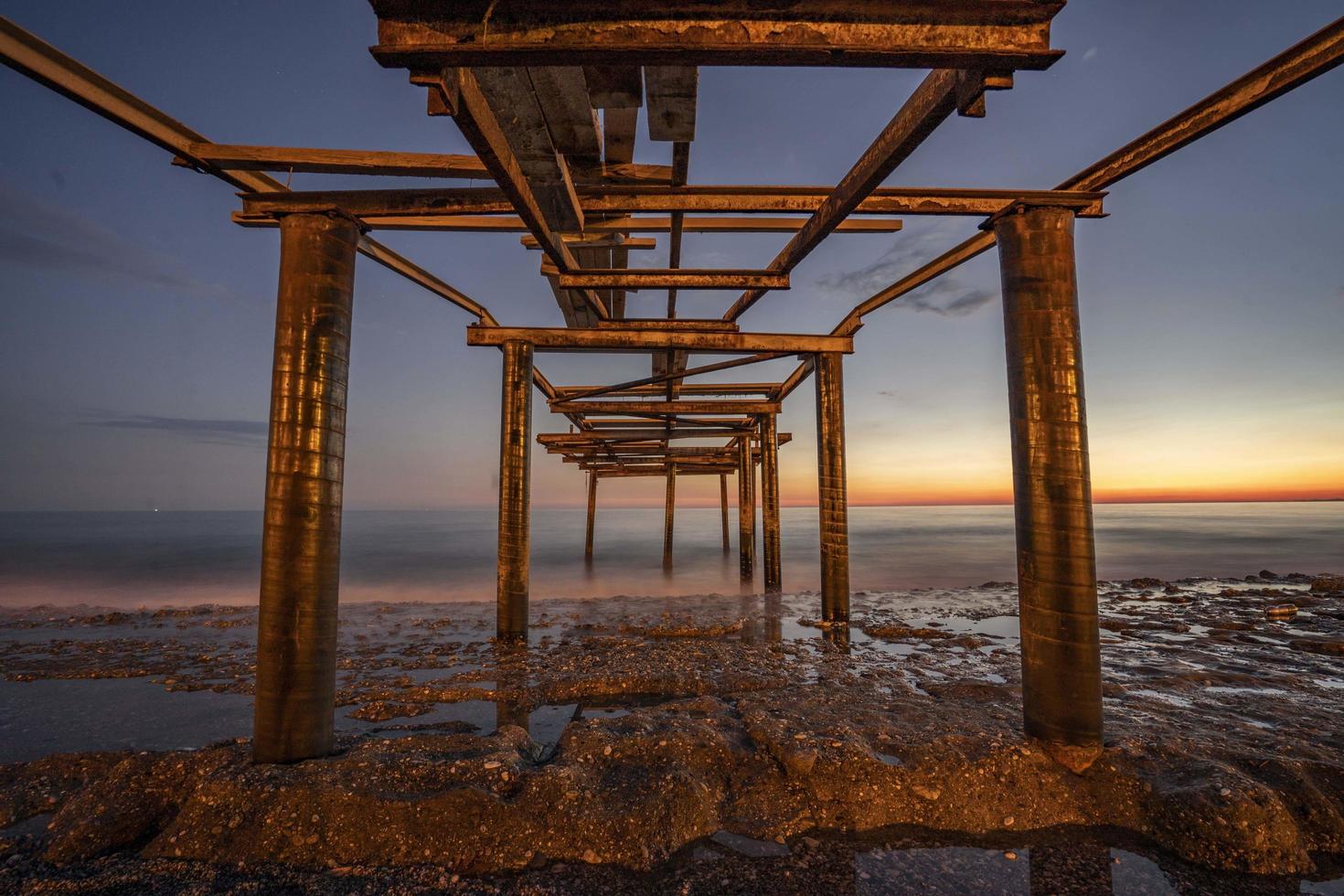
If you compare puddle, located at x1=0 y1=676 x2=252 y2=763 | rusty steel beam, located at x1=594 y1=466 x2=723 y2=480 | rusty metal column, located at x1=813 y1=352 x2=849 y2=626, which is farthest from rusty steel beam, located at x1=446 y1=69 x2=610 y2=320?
rusty steel beam, located at x1=594 y1=466 x2=723 y2=480

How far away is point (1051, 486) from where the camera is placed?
4.10m

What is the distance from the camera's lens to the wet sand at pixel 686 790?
312cm

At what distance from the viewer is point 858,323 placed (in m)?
8.76

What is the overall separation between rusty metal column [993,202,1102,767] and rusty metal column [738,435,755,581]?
45.2 ft

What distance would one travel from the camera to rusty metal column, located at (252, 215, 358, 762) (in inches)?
156

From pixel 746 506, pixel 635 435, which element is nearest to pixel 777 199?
pixel 635 435

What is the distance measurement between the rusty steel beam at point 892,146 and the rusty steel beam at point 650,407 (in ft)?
25.5

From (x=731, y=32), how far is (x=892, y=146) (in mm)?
1487

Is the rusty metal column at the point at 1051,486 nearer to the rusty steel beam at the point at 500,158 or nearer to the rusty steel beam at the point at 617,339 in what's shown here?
the rusty steel beam at the point at 500,158

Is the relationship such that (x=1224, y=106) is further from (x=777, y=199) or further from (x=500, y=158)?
(x=500, y=158)

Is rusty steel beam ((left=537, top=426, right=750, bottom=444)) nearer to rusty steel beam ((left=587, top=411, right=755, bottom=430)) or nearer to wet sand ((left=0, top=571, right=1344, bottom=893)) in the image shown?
rusty steel beam ((left=587, top=411, right=755, bottom=430))

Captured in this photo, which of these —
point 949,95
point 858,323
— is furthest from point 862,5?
point 858,323

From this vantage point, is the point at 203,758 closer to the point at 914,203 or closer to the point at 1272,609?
the point at 914,203

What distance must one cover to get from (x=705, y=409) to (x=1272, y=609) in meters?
12.3
